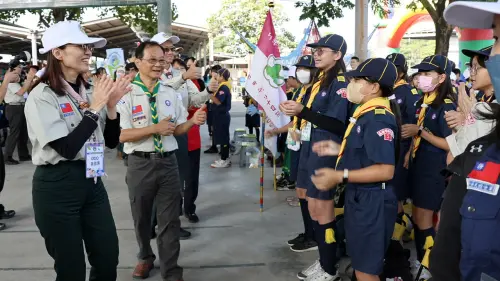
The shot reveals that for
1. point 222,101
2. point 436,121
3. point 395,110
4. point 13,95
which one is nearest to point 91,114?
point 395,110

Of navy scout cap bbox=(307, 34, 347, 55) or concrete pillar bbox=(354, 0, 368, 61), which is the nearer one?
navy scout cap bbox=(307, 34, 347, 55)

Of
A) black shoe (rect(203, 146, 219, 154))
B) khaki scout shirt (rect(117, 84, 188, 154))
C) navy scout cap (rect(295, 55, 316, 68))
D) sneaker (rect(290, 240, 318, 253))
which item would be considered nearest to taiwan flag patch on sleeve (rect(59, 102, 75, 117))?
khaki scout shirt (rect(117, 84, 188, 154))

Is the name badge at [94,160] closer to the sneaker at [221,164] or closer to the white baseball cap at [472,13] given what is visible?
the white baseball cap at [472,13]

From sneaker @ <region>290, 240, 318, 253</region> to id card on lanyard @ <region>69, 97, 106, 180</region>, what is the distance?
7.95 ft

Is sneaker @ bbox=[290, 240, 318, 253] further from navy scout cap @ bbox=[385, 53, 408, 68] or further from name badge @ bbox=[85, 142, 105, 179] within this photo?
name badge @ bbox=[85, 142, 105, 179]

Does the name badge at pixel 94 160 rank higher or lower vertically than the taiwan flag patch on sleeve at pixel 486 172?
lower

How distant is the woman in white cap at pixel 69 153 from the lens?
239 cm

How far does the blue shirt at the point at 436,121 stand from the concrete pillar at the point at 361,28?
4887mm

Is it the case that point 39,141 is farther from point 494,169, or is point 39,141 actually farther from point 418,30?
point 418,30

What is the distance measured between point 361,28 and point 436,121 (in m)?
5.23

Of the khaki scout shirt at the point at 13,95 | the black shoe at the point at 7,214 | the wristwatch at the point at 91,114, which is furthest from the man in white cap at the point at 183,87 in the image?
the khaki scout shirt at the point at 13,95

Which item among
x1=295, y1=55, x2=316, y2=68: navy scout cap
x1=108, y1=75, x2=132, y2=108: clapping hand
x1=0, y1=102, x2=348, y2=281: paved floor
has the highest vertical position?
x1=295, y1=55, x2=316, y2=68: navy scout cap

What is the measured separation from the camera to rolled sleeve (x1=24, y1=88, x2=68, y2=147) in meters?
2.36

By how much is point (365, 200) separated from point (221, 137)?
630cm
